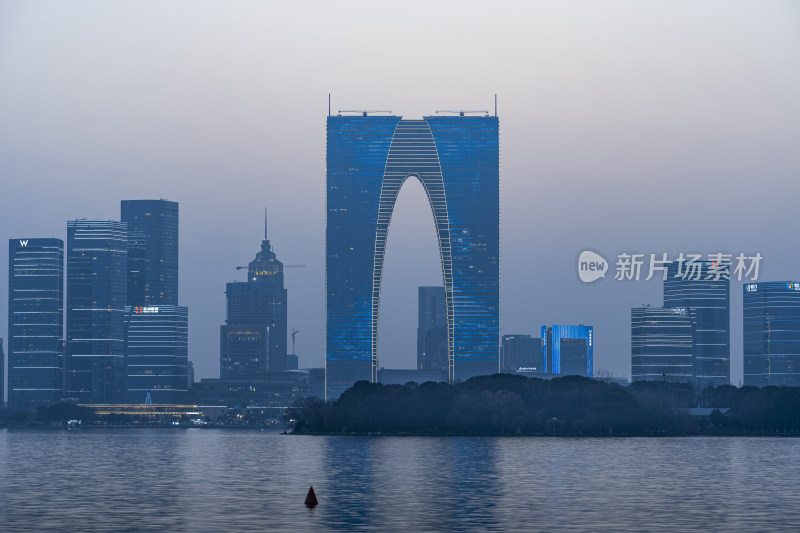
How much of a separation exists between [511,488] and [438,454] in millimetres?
64514

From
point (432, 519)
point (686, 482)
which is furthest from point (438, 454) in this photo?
point (432, 519)

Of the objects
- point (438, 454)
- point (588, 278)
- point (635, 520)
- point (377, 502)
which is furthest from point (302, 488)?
point (588, 278)

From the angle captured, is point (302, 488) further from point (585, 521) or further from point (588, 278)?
point (588, 278)

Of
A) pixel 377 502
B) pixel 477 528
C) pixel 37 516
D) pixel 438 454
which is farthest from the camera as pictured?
pixel 438 454

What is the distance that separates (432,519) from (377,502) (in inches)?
577

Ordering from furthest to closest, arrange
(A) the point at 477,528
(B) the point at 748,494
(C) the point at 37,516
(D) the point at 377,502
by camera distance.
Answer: (B) the point at 748,494 < (D) the point at 377,502 < (C) the point at 37,516 < (A) the point at 477,528

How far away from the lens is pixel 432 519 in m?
84.2

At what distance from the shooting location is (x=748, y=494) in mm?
106438

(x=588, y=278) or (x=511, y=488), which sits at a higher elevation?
(x=588, y=278)

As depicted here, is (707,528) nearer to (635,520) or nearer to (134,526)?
(635,520)

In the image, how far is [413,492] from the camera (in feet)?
355

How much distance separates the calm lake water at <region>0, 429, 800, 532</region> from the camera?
82500mm

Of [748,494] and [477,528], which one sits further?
[748,494]

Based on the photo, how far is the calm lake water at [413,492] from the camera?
3248 inches
